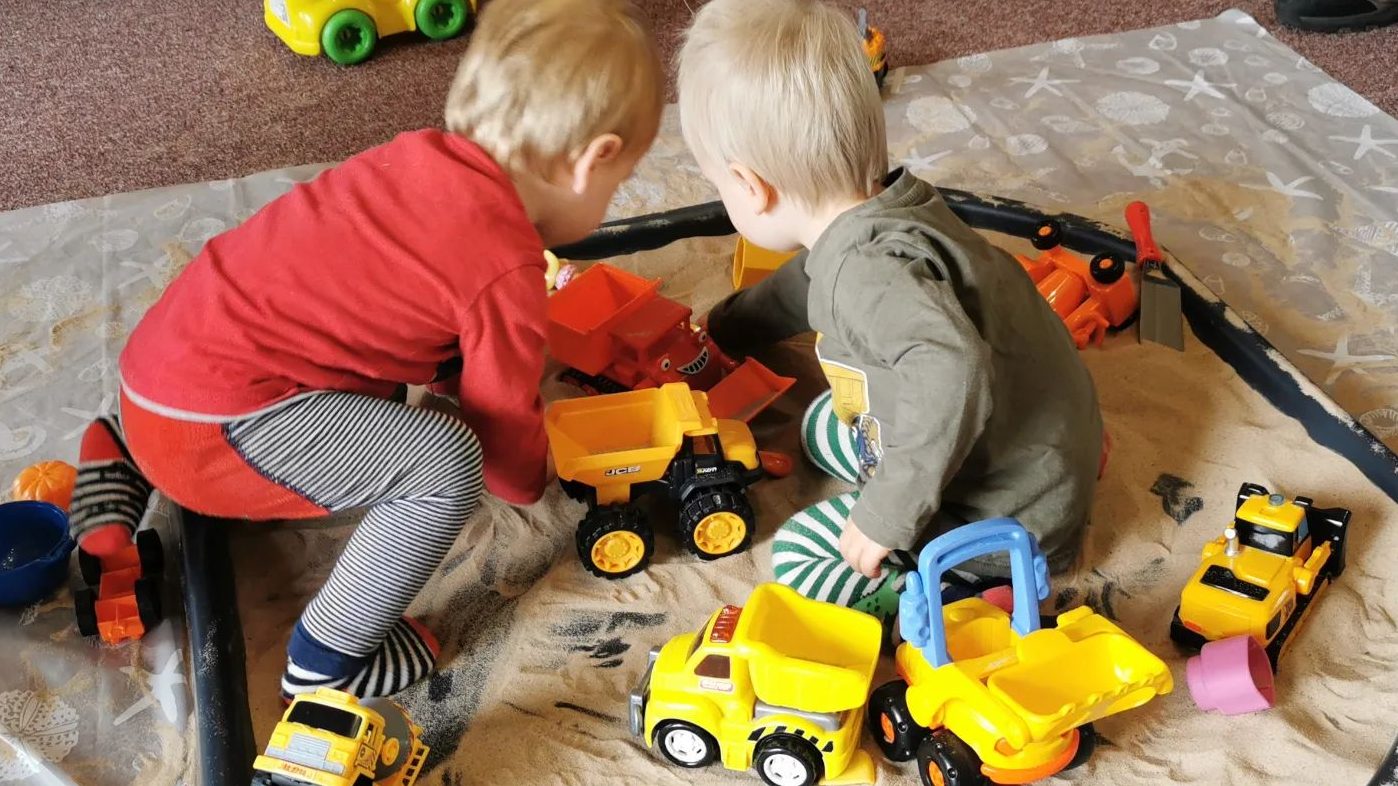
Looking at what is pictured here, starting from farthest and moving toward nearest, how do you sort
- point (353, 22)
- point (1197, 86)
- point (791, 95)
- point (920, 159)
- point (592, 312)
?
1. point (353, 22)
2. point (1197, 86)
3. point (920, 159)
4. point (592, 312)
5. point (791, 95)

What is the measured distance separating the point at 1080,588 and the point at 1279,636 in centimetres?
18

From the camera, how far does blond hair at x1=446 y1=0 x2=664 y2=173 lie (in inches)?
40.3

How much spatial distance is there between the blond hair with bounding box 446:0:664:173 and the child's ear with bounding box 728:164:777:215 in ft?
0.34

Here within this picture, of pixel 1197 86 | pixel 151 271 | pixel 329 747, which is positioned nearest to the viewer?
pixel 329 747

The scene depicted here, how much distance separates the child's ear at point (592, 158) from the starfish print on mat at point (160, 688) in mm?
575

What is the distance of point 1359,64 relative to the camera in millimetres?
2068

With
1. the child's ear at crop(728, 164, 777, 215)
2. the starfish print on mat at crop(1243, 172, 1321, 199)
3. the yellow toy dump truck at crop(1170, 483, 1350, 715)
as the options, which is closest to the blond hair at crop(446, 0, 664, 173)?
the child's ear at crop(728, 164, 777, 215)

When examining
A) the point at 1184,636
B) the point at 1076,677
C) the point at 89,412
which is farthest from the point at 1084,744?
the point at 89,412

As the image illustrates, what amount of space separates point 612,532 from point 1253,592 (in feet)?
1.87

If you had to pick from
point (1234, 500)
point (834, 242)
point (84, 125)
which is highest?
point (834, 242)

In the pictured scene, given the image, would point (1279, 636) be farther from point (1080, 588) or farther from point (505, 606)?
point (505, 606)

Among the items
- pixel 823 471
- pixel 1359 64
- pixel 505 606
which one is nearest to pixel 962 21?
pixel 1359 64

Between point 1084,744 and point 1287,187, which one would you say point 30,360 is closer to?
point 1084,744

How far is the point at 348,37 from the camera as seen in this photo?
2248mm
